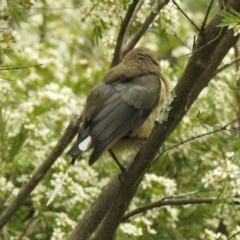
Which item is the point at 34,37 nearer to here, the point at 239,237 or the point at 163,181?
the point at 163,181

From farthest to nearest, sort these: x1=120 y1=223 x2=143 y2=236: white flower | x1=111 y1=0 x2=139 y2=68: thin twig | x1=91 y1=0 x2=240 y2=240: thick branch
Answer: x1=120 y1=223 x2=143 y2=236: white flower, x1=111 y1=0 x2=139 y2=68: thin twig, x1=91 y1=0 x2=240 y2=240: thick branch

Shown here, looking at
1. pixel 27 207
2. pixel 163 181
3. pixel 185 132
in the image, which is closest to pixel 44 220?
pixel 27 207

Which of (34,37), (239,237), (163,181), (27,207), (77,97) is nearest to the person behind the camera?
(239,237)

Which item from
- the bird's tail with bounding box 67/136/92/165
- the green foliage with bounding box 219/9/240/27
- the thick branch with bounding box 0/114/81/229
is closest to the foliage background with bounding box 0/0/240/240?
the thick branch with bounding box 0/114/81/229

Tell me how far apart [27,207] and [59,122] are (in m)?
0.63

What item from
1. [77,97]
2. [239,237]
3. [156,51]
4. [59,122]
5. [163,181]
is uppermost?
[156,51]

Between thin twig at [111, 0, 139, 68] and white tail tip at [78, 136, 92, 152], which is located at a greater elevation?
thin twig at [111, 0, 139, 68]

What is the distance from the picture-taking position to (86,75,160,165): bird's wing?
3918mm

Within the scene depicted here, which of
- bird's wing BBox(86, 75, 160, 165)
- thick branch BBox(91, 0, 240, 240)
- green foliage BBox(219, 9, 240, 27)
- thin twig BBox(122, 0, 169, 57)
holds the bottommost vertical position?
thick branch BBox(91, 0, 240, 240)

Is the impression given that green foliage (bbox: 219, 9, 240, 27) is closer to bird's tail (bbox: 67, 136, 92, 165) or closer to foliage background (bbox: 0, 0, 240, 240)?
foliage background (bbox: 0, 0, 240, 240)

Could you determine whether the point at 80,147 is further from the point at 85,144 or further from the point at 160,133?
the point at 160,133

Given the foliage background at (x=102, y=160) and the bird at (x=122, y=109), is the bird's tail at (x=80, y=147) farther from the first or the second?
the foliage background at (x=102, y=160)

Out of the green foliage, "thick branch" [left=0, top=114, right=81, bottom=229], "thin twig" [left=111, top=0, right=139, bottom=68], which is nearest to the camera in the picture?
the green foliage

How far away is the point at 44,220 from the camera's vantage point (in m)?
4.43
